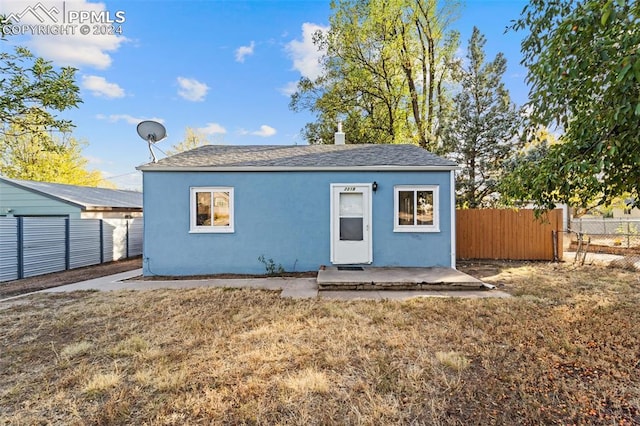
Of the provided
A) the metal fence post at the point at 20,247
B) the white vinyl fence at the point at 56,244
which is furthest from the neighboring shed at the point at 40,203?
the metal fence post at the point at 20,247

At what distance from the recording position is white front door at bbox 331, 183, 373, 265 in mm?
7824

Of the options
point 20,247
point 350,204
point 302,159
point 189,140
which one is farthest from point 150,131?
point 189,140

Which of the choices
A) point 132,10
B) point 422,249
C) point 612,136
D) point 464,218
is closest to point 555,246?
point 464,218

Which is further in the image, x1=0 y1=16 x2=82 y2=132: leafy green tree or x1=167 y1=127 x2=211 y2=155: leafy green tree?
x1=167 y1=127 x2=211 y2=155: leafy green tree

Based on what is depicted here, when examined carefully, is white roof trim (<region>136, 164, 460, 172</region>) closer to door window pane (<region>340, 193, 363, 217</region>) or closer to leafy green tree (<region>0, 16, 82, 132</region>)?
door window pane (<region>340, 193, 363, 217</region>)

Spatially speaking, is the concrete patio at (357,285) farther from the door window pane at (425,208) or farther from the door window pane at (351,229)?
the door window pane at (425,208)

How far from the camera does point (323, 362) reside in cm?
324

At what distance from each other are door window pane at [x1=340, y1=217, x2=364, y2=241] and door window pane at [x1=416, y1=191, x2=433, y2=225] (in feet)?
5.02

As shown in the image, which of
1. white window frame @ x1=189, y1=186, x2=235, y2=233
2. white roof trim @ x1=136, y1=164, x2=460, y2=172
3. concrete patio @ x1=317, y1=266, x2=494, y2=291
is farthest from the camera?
white window frame @ x1=189, y1=186, x2=235, y2=233

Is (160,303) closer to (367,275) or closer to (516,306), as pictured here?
(367,275)

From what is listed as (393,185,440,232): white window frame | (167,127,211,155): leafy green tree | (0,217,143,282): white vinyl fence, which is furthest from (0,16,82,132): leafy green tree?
(167,127,211,155): leafy green tree

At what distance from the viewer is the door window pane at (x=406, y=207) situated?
309 inches

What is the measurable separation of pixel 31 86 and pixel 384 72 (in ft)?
48.8

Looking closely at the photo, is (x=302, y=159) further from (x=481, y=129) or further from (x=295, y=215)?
(x=481, y=129)
